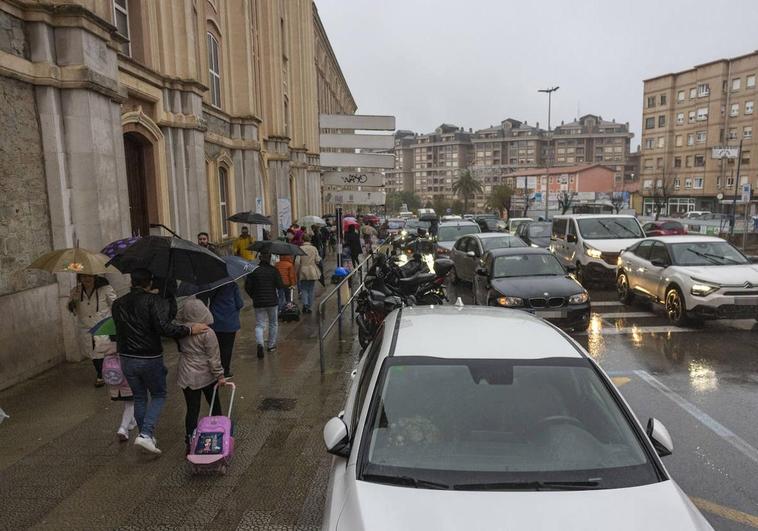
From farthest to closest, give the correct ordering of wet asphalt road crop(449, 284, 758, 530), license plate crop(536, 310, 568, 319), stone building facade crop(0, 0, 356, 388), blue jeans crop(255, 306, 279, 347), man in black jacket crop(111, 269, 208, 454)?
license plate crop(536, 310, 568, 319) < blue jeans crop(255, 306, 279, 347) < stone building facade crop(0, 0, 356, 388) < man in black jacket crop(111, 269, 208, 454) < wet asphalt road crop(449, 284, 758, 530)

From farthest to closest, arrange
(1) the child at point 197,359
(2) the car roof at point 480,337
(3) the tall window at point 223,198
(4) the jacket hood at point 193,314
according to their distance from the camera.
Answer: (3) the tall window at point 223,198 → (4) the jacket hood at point 193,314 → (1) the child at point 197,359 → (2) the car roof at point 480,337

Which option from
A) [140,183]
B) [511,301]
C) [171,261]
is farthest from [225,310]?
[140,183]

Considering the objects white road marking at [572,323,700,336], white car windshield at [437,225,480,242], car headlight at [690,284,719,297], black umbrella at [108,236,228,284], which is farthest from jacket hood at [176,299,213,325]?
white car windshield at [437,225,480,242]

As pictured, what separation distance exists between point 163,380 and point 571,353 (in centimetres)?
354

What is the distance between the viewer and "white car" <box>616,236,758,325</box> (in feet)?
30.3

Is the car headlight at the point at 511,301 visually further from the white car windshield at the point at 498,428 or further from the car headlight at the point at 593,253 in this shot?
the car headlight at the point at 593,253

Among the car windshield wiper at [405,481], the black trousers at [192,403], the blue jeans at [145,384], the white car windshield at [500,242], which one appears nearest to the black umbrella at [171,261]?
the blue jeans at [145,384]

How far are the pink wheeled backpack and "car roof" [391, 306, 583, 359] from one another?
73.6 inches

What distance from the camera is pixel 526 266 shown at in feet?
34.4

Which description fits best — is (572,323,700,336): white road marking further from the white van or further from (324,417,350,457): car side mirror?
(324,417,350,457): car side mirror

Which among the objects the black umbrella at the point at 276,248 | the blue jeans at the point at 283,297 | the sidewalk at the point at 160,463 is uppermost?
the black umbrella at the point at 276,248

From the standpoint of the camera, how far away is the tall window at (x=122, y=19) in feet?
36.8

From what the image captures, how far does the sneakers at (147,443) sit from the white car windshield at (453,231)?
1529 cm

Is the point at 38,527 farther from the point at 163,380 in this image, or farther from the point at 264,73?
the point at 264,73
